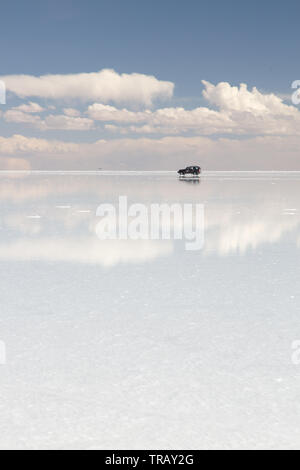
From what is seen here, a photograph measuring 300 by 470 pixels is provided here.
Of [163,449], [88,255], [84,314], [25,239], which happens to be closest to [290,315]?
[84,314]

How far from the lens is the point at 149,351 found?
6059 mm

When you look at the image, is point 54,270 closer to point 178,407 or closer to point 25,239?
point 25,239

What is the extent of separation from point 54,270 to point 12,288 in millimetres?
1732

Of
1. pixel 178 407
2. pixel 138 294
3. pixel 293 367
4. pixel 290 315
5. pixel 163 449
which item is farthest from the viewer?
pixel 138 294

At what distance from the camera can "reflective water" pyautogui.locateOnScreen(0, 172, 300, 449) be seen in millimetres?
4281

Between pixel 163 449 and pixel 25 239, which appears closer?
pixel 163 449

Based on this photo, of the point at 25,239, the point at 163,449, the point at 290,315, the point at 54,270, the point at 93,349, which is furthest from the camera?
the point at 25,239

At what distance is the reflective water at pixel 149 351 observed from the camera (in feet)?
14.0

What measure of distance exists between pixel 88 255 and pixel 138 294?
409 centimetres

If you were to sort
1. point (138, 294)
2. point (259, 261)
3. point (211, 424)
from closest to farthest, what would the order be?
point (211, 424) → point (138, 294) → point (259, 261)

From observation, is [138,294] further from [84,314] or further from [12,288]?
[12,288]

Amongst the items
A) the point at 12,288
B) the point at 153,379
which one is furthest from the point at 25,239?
the point at 153,379

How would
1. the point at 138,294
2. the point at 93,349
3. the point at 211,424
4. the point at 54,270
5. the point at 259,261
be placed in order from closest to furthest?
the point at 211,424 → the point at 93,349 → the point at 138,294 → the point at 54,270 → the point at 259,261

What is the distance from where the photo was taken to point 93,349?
6.10 meters
